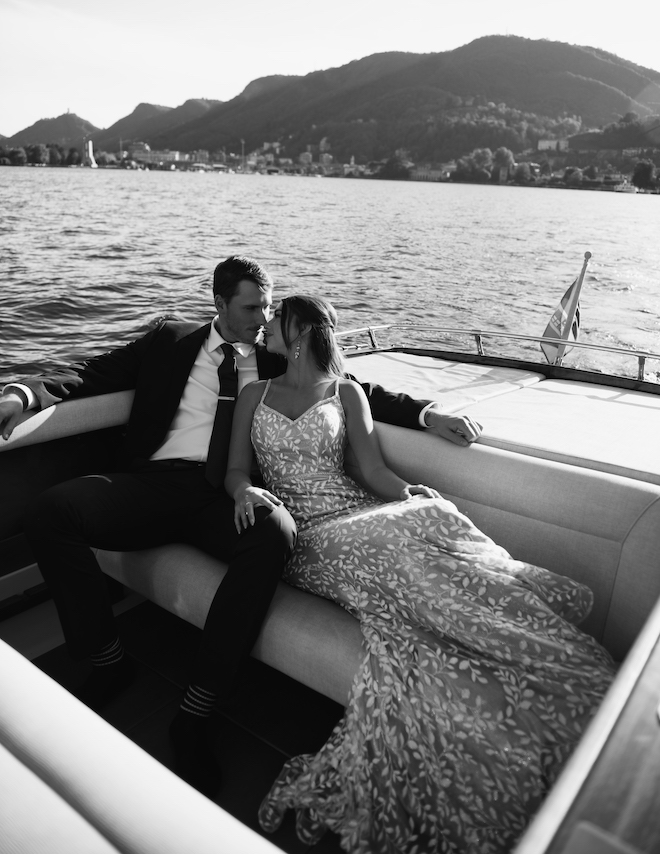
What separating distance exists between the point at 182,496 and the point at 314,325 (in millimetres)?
740

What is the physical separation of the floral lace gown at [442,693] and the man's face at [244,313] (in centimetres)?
99

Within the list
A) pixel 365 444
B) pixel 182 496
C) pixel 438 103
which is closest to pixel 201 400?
pixel 182 496

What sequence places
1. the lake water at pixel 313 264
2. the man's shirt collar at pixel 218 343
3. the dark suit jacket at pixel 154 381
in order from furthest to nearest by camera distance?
the lake water at pixel 313 264, the man's shirt collar at pixel 218 343, the dark suit jacket at pixel 154 381

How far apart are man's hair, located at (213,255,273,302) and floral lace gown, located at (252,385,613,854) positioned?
1.10 m

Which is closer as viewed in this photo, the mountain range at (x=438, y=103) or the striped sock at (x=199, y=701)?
the striped sock at (x=199, y=701)

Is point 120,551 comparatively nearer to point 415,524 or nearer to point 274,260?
point 415,524

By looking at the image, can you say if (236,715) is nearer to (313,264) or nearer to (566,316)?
(566,316)

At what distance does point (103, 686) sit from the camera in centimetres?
203

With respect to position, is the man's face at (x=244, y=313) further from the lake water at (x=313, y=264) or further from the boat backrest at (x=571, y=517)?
the lake water at (x=313, y=264)

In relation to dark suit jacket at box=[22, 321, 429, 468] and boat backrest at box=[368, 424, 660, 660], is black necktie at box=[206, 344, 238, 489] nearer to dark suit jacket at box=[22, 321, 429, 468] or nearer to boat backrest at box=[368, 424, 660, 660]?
dark suit jacket at box=[22, 321, 429, 468]

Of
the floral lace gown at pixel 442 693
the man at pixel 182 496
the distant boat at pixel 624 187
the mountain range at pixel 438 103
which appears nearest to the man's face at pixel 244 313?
the man at pixel 182 496

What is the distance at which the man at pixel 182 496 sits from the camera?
1.78 m

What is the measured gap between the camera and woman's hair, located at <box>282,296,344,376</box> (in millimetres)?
2297

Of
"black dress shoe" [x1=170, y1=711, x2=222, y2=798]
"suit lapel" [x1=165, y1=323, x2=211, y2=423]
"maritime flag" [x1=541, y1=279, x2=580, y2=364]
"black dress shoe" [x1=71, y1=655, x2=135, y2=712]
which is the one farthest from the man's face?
"maritime flag" [x1=541, y1=279, x2=580, y2=364]
